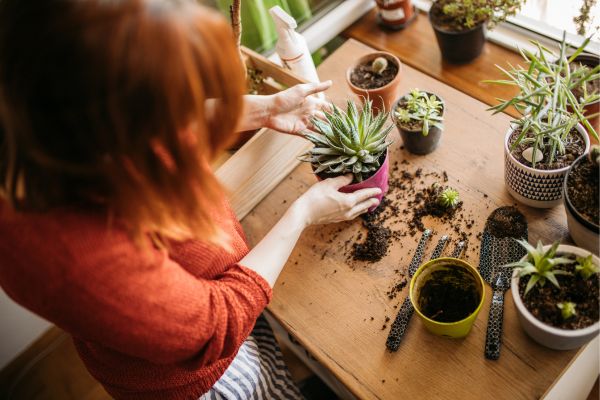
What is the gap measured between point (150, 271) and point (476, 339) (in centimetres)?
62

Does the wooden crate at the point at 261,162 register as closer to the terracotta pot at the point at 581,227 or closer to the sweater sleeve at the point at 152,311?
the sweater sleeve at the point at 152,311

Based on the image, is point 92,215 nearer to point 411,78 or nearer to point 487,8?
point 411,78

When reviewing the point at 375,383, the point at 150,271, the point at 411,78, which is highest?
the point at 150,271

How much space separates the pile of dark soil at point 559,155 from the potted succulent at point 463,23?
16.5 inches

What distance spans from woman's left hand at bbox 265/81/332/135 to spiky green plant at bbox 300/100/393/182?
0.26 ft

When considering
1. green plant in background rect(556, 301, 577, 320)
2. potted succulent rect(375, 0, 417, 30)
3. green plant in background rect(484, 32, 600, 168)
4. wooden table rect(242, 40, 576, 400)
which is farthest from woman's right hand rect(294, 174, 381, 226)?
potted succulent rect(375, 0, 417, 30)

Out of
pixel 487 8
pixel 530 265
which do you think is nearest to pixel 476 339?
pixel 530 265

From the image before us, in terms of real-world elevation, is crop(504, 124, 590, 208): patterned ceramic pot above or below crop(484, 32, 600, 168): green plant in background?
below

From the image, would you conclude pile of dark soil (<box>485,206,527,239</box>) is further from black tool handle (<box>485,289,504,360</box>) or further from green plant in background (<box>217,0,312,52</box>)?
green plant in background (<box>217,0,312,52</box>)

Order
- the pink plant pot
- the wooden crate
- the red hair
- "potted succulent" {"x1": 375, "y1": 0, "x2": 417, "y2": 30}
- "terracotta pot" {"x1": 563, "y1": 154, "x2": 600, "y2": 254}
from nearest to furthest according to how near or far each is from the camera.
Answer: the red hair → "terracotta pot" {"x1": 563, "y1": 154, "x2": 600, "y2": 254} → the pink plant pot → the wooden crate → "potted succulent" {"x1": 375, "y1": 0, "x2": 417, "y2": 30}

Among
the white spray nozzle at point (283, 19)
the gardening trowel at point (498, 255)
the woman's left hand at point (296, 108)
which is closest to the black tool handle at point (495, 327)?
the gardening trowel at point (498, 255)

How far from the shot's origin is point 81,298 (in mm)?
791

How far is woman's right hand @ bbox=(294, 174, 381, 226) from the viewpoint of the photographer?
3.55 ft

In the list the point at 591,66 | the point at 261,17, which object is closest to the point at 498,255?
the point at 591,66
